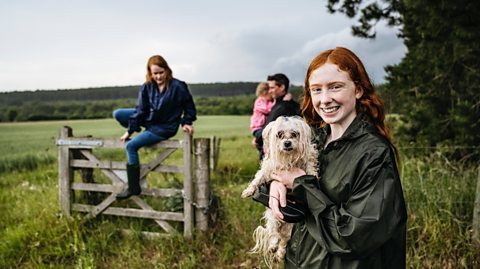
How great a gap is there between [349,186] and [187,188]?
3927mm

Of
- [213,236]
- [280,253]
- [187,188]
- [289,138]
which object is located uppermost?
[289,138]

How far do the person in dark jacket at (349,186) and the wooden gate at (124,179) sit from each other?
3384 millimetres

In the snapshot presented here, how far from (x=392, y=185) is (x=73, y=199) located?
5.61 m

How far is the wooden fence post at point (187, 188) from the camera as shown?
5.35m

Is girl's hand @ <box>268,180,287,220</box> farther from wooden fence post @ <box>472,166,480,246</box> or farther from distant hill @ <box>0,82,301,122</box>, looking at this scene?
distant hill @ <box>0,82,301,122</box>

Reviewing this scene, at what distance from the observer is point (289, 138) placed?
8.49 ft

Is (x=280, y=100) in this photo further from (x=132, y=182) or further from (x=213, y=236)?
(x=132, y=182)

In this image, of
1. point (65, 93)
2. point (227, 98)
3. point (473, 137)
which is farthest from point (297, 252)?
point (227, 98)

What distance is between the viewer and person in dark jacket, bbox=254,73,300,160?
5355mm

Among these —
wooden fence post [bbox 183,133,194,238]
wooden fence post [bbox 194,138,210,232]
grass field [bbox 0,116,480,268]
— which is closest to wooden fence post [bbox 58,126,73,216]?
grass field [bbox 0,116,480,268]

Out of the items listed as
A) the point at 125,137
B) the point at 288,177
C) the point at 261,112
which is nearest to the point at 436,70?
the point at 261,112

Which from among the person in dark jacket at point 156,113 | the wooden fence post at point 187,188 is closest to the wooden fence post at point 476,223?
the wooden fence post at point 187,188

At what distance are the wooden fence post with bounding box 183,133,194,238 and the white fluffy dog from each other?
8.92 ft

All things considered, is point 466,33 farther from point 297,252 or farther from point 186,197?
point 297,252
